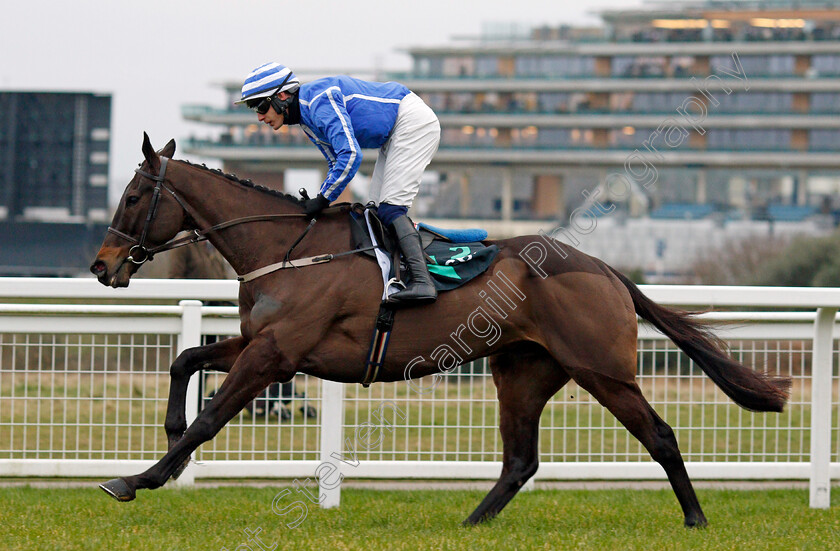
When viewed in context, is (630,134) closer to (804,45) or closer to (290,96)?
(804,45)

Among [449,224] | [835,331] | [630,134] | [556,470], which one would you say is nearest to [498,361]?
[556,470]

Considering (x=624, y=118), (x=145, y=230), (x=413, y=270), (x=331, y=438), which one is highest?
(x=624, y=118)

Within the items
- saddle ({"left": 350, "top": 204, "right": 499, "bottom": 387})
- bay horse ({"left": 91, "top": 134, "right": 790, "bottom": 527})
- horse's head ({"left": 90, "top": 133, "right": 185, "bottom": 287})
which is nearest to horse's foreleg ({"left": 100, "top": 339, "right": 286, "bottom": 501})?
bay horse ({"left": 91, "top": 134, "right": 790, "bottom": 527})

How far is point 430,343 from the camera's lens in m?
4.39

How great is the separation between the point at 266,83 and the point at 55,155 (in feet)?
43.7

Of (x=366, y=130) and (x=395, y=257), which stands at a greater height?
(x=366, y=130)

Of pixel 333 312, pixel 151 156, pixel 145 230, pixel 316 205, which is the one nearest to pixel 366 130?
pixel 316 205

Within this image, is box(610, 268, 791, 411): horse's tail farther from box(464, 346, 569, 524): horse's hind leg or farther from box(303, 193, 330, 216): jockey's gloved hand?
box(303, 193, 330, 216): jockey's gloved hand

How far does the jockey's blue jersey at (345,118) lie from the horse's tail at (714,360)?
1.21m

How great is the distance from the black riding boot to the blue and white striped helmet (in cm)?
72

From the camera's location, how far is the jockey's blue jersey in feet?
13.9

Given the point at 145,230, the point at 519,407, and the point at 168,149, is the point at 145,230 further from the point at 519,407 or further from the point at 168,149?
the point at 519,407

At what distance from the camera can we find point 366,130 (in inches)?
174

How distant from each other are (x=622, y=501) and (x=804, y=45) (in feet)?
214
